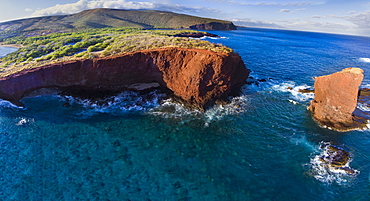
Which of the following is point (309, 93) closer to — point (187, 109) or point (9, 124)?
point (187, 109)

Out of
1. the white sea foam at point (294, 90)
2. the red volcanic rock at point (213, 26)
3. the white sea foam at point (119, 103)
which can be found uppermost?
the red volcanic rock at point (213, 26)

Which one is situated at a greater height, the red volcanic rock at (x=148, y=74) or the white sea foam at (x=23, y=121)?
the red volcanic rock at (x=148, y=74)

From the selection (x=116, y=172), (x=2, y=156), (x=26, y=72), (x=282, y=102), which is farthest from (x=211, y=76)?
(x=26, y=72)

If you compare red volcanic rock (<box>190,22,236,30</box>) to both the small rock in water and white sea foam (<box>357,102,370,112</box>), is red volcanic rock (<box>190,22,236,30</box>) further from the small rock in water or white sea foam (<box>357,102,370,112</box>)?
the small rock in water

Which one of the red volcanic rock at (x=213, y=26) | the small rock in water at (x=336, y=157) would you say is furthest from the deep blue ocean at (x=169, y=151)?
the red volcanic rock at (x=213, y=26)

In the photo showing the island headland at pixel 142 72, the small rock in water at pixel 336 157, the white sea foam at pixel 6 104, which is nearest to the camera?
the small rock in water at pixel 336 157

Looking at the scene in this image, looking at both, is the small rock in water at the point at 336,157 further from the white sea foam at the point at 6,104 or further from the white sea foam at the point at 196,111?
the white sea foam at the point at 6,104

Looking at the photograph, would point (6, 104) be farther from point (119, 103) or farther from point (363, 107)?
point (363, 107)

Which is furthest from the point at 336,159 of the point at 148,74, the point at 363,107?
the point at 148,74
